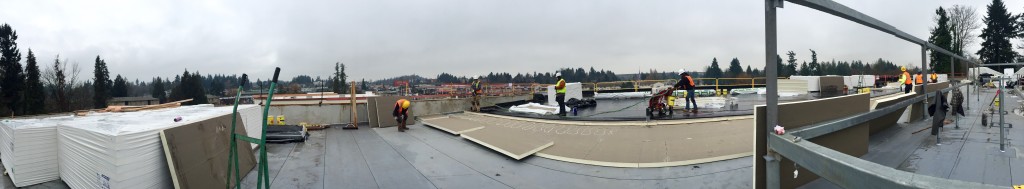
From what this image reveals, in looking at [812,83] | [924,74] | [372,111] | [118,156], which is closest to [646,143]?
[924,74]

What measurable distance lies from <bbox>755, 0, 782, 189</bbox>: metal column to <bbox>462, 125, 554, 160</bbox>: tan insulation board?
305cm

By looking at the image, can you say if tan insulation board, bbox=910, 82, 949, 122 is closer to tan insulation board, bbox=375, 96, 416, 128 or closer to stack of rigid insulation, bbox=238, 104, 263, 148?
tan insulation board, bbox=375, 96, 416, 128

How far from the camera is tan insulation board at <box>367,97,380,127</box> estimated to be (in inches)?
380

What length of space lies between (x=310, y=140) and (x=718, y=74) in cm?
5936

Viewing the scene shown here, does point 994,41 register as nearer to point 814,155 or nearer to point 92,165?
point 814,155

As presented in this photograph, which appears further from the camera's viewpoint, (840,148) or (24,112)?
(24,112)

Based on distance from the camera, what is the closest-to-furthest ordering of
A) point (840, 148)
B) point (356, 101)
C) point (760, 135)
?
point (760, 135) < point (840, 148) < point (356, 101)

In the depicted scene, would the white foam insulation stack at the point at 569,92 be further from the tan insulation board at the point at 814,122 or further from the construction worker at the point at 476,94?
the tan insulation board at the point at 814,122

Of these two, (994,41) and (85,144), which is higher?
(994,41)

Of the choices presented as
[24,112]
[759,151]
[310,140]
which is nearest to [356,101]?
[310,140]

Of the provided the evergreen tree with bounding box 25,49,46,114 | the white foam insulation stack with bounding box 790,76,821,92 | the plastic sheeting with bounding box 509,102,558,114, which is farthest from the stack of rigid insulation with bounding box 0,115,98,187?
the evergreen tree with bounding box 25,49,46,114

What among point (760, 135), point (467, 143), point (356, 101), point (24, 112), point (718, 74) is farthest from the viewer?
point (718, 74)

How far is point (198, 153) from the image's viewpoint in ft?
12.9

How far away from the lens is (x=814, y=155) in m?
1.82
